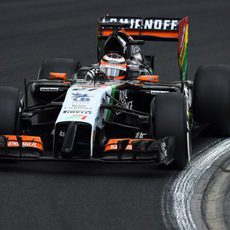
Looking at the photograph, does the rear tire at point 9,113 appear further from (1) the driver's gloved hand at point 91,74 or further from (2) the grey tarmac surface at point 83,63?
(1) the driver's gloved hand at point 91,74

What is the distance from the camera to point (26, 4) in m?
24.1

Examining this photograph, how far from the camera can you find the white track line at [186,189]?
972 cm

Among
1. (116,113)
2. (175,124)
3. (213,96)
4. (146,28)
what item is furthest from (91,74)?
(146,28)

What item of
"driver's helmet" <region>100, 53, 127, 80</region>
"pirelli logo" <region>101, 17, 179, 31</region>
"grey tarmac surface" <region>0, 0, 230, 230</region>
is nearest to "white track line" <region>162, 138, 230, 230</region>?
"grey tarmac surface" <region>0, 0, 230, 230</region>

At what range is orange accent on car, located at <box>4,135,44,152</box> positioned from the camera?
11336 mm

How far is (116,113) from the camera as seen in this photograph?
12.5m

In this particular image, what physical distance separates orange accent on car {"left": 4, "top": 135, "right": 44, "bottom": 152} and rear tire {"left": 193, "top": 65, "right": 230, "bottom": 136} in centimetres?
262

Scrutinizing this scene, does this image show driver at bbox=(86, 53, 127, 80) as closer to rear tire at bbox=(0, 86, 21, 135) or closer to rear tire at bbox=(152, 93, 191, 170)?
rear tire at bbox=(0, 86, 21, 135)

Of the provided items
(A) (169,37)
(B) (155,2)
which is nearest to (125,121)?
(A) (169,37)

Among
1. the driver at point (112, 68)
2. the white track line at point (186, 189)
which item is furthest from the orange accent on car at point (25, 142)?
the driver at point (112, 68)

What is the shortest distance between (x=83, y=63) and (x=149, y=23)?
13.2ft

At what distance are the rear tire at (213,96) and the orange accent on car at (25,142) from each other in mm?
2616

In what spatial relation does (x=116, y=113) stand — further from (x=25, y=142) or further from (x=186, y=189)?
(x=186, y=189)

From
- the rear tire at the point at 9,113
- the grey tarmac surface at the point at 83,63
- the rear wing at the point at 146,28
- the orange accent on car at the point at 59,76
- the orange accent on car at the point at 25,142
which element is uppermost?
the rear wing at the point at 146,28
